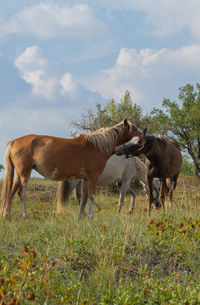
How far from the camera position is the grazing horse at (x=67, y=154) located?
307 inches

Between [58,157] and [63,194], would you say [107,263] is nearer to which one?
[58,157]

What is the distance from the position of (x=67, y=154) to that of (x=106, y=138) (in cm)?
102

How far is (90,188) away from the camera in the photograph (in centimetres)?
771

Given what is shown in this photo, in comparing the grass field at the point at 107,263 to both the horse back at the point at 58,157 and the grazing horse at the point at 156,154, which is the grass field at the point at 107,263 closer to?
the horse back at the point at 58,157

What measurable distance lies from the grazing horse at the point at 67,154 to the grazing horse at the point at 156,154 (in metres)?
0.29

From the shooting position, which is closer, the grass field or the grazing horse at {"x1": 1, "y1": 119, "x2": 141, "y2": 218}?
the grass field

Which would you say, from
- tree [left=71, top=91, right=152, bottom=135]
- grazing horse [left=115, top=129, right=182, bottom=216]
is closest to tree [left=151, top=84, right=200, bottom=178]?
tree [left=71, top=91, right=152, bottom=135]

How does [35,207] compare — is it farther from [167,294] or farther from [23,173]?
[167,294]

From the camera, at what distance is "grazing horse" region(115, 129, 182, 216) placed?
26.9 ft

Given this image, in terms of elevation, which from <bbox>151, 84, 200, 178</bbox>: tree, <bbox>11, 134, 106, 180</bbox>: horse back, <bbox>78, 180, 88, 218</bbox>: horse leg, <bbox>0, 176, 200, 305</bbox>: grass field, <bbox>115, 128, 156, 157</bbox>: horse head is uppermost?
<bbox>151, 84, 200, 178</bbox>: tree

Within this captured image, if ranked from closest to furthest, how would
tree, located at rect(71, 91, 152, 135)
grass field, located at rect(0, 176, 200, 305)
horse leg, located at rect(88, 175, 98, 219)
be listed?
grass field, located at rect(0, 176, 200, 305), horse leg, located at rect(88, 175, 98, 219), tree, located at rect(71, 91, 152, 135)

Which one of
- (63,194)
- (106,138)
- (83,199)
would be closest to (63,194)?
(63,194)

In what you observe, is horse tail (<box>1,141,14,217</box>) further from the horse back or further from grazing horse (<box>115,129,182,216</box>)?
grazing horse (<box>115,129,182,216</box>)

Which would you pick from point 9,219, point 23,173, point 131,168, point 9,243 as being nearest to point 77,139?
point 23,173
